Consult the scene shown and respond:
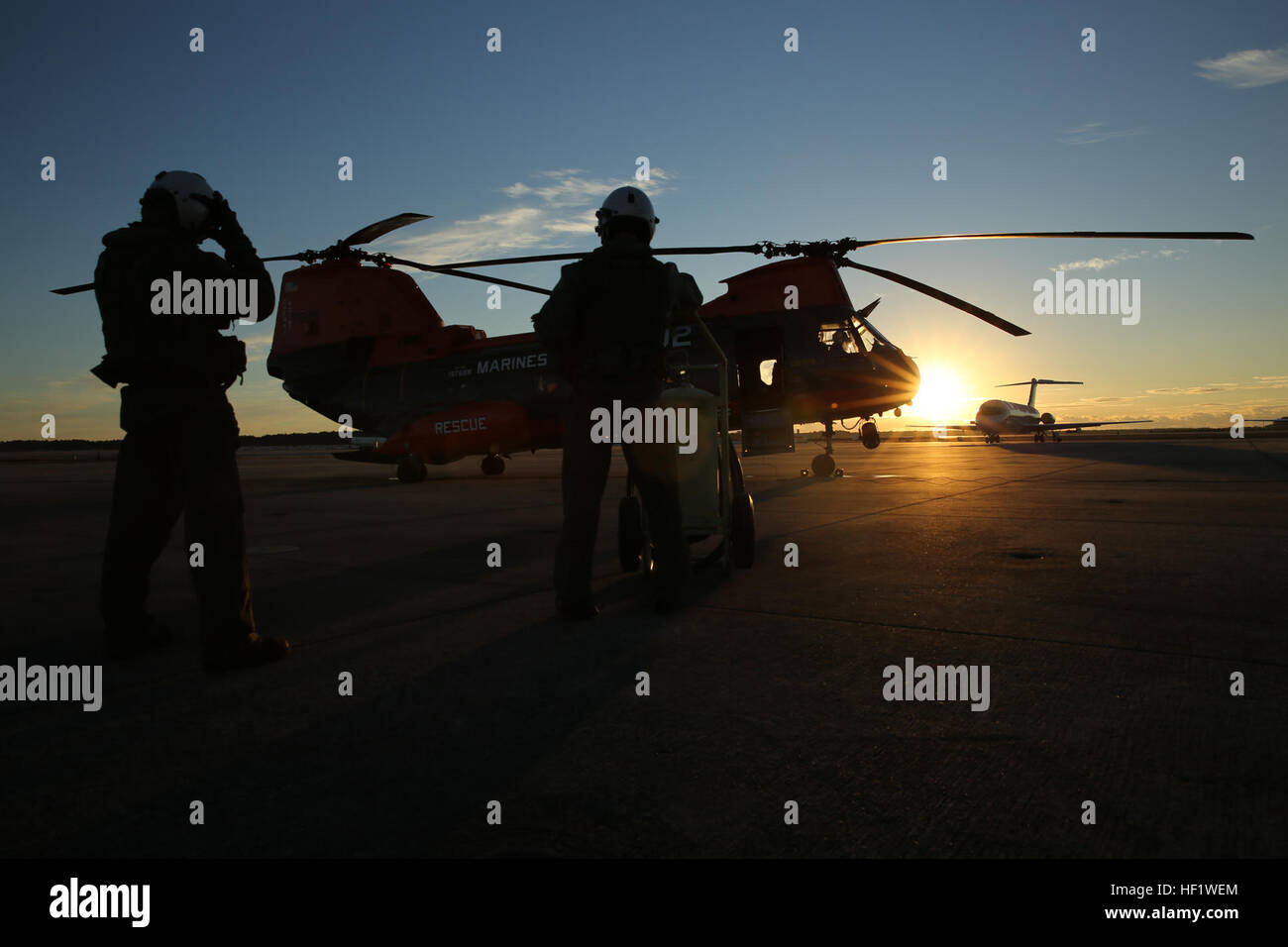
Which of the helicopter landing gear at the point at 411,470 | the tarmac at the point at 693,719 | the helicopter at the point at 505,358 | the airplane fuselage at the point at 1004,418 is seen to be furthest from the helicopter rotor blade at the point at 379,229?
the airplane fuselage at the point at 1004,418

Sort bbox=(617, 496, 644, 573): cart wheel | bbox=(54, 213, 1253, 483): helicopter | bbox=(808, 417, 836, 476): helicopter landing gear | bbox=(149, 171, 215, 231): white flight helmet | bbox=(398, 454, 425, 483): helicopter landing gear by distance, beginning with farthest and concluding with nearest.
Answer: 1. bbox=(398, 454, 425, 483): helicopter landing gear
2. bbox=(808, 417, 836, 476): helicopter landing gear
3. bbox=(54, 213, 1253, 483): helicopter
4. bbox=(617, 496, 644, 573): cart wheel
5. bbox=(149, 171, 215, 231): white flight helmet

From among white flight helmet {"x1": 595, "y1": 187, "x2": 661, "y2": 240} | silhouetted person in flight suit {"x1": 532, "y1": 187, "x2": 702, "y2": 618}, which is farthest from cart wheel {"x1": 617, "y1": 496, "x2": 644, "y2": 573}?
white flight helmet {"x1": 595, "y1": 187, "x2": 661, "y2": 240}

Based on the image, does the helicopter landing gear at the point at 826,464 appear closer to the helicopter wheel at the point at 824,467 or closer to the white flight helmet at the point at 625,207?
the helicopter wheel at the point at 824,467

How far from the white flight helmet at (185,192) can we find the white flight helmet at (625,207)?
194 centimetres

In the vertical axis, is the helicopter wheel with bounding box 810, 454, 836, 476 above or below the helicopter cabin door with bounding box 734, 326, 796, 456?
below

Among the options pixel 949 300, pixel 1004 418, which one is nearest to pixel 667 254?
pixel 949 300

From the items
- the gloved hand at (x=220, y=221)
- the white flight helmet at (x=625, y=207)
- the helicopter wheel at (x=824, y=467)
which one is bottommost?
the helicopter wheel at (x=824, y=467)

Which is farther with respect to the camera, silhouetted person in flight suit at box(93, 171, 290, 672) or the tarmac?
silhouetted person in flight suit at box(93, 171, 290, 672)

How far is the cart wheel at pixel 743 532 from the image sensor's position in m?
5.36

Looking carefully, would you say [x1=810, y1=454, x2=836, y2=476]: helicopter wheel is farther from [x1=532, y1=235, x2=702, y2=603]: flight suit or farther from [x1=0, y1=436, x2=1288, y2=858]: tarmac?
[x1=532, y1=235, x2=702, y2=603]: flight suit

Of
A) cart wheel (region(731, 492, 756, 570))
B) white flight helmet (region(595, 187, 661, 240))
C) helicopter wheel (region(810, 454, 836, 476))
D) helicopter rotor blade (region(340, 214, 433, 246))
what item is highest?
helicopter rotor blade (region(340, 214, 433, 246))

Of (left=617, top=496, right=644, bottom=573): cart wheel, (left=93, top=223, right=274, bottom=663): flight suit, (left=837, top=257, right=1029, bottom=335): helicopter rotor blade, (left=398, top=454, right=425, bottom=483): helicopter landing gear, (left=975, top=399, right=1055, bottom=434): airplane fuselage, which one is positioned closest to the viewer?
(left=93, top=223, right=274, bottom=663): flight suit

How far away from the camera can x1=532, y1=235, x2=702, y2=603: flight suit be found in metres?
4.16

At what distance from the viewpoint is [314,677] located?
3098 mm
